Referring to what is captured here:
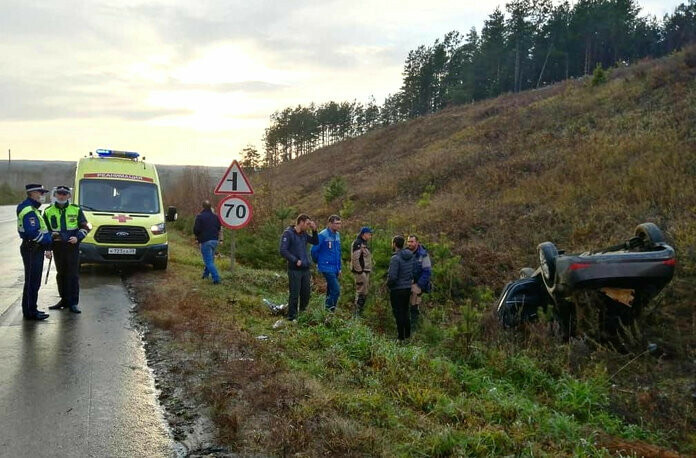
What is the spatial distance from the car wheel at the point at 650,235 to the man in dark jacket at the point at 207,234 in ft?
25.4

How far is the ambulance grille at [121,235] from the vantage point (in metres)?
11.7

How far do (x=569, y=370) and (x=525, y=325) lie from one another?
1.15 meters

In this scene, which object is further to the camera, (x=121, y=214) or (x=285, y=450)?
(x=121, y=214)

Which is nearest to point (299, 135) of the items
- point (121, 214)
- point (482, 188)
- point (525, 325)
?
point (482, 188)

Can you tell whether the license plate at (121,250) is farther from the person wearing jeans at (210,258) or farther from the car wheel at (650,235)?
the car wheel at (650,235)

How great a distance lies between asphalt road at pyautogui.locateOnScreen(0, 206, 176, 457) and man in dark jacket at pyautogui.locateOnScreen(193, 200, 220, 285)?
2742 mm

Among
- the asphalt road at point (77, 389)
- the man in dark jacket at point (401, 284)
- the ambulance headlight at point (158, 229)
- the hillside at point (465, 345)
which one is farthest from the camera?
the ambulance headlight at point (158, 229)

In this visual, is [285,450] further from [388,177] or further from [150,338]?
[388,177]

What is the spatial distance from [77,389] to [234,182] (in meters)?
6.44

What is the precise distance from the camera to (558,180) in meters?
15.8

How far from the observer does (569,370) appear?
6.36 metres

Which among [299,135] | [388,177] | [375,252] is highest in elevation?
[299,135]

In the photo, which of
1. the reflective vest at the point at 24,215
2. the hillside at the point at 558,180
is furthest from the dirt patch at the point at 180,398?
the hillside at the point at 558,180

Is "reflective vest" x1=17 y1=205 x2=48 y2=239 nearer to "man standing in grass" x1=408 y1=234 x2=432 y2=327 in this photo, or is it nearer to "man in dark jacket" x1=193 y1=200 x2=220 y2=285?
"man in dark jacket" x1=193 y1=200 x2=220 y2=285
